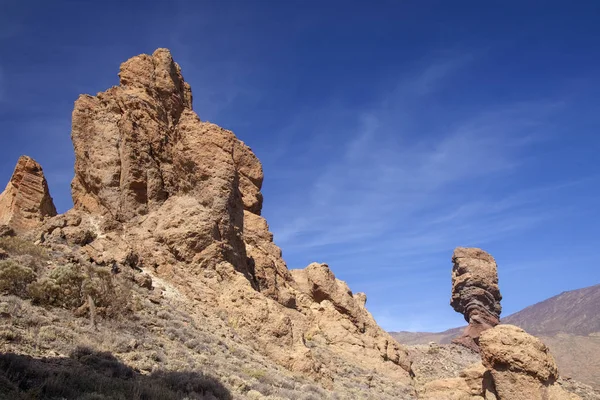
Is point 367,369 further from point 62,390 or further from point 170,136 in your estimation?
point 62,390

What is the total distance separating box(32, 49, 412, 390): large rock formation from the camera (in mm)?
19922

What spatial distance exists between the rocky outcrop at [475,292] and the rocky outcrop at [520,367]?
4486cm

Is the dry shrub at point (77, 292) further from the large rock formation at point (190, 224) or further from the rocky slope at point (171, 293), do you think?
the large rock formation at point (190, 224)

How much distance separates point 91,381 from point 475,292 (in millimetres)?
56015

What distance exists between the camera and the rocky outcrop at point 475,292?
189 feet

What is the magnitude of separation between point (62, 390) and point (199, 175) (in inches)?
644

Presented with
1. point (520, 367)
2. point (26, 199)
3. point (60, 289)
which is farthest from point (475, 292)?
point (60, 289)

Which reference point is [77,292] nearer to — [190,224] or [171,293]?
[171,293]

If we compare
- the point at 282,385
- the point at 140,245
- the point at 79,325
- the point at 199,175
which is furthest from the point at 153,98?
the point at 282,385

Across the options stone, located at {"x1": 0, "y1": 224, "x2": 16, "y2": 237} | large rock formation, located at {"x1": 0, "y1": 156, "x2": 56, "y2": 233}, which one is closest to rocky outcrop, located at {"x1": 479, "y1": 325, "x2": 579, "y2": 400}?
stone, located at {"x1": 0, "y1": 224, "x2": 16, "y2": 237}

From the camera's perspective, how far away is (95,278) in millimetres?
15852

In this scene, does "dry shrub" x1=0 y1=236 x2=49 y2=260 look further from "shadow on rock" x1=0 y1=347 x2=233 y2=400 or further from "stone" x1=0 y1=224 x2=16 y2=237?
"shadow on rock" x1=0 y1=347 x2=233 y2=400

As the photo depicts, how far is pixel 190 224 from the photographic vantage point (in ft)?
71.3

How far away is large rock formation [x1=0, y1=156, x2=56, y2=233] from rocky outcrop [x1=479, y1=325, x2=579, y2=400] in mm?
22582
